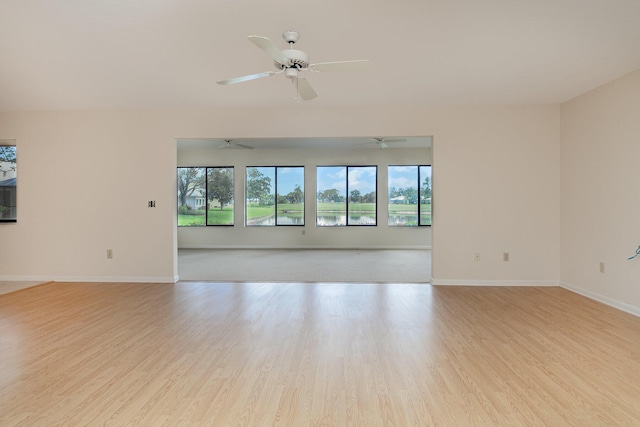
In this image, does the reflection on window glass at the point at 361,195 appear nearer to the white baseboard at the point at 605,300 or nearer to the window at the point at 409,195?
the window at the point at 409,195

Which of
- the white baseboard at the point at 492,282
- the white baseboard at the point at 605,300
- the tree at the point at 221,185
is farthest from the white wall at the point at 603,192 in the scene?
the tree at the point at 221,185

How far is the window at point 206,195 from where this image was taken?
351 inches

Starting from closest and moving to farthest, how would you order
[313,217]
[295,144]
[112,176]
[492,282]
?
[492,282] < [112,176] < [295,144] < [313,217]

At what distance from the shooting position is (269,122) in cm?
486

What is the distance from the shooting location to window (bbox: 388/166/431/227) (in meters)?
8.82

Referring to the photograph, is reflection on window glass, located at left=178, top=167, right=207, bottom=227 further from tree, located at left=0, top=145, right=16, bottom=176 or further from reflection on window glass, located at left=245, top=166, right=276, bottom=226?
tree, located at left=0, top=145, right=16, bottom=176

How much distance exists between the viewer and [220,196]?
892 centimetres

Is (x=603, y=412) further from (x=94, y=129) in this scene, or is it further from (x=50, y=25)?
(x=94, y=129)

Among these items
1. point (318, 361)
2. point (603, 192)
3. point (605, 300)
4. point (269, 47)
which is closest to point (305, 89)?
point (269, 47)

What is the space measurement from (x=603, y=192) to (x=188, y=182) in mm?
8561

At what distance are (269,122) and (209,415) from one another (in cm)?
390

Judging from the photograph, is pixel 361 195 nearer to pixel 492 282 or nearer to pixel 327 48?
pixel 492 282

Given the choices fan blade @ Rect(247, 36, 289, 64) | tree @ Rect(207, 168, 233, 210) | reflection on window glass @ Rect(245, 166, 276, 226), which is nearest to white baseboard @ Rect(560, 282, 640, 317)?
fan blade @ Rect(247, 36, 289, 64)

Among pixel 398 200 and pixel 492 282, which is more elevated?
pixel 398 200
